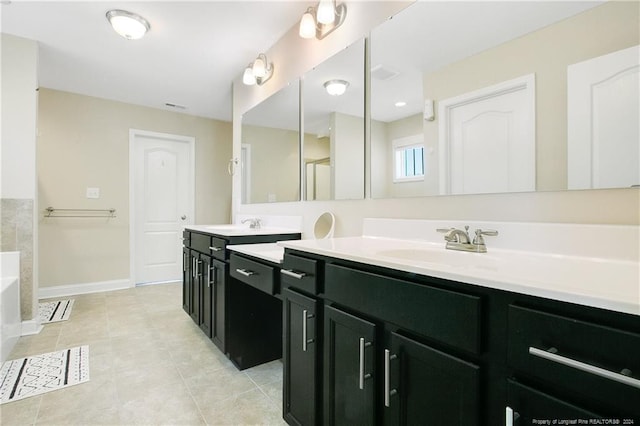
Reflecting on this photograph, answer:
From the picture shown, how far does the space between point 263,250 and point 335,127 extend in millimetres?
921

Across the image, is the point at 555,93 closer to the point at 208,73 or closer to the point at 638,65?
the point at 638,65

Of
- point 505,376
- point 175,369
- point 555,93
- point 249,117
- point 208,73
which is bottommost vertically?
point 175,369

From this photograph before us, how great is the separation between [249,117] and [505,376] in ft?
9.80

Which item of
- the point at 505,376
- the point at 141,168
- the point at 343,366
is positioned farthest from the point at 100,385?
the point at 141,168

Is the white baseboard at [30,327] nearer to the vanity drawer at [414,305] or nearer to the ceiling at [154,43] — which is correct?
the ceiling at [154,43]

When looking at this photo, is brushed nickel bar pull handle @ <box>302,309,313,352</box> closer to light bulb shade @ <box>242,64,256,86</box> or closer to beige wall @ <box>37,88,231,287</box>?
light bulb shade @ <box>242,64,256,86</box>

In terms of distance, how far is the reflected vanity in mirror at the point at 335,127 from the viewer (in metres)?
1.84

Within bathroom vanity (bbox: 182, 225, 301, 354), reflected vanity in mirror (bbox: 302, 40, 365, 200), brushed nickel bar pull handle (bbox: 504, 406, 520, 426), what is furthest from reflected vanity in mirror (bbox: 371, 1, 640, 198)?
bathroom vanity (bbox: 182, 225, 301, 354)

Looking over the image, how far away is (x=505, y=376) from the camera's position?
67cm

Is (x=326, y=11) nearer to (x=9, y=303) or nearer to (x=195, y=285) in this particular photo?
(x=195, y=285)

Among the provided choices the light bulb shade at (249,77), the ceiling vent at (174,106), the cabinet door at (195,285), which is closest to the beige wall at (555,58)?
the light bulb shade at (249,77)

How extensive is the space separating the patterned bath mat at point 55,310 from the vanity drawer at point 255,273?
7.52ft

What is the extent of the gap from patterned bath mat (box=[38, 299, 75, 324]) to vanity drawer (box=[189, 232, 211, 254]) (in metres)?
1.56

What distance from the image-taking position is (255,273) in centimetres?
164
